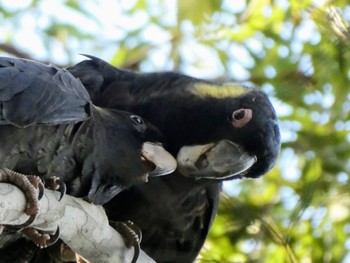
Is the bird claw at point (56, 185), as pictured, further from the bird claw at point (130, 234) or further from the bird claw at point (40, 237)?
the bird claw at point (130, 234)

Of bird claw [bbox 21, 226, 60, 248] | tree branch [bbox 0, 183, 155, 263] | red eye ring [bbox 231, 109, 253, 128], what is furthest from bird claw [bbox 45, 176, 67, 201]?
red eye ring [bbox 231, 109, 253, 128]

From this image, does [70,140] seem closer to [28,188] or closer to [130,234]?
[130,234]

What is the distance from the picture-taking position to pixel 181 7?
3662 millimetres

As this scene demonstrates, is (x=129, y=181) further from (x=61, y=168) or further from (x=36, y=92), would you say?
(x=36, y=92)

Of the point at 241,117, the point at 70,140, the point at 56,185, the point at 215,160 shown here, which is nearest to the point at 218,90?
the point at 241,117

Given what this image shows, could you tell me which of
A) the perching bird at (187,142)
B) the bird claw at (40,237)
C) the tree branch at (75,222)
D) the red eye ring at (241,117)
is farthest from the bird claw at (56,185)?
the red eye ring at (241,117)

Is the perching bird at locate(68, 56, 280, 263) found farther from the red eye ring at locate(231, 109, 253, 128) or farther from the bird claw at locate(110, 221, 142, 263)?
the bird claw at locate(110, 221, 142, 263)

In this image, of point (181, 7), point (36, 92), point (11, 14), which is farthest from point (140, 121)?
point (11, 14)

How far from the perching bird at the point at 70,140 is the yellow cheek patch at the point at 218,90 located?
0.95 feet

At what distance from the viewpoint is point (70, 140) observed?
2840 mm

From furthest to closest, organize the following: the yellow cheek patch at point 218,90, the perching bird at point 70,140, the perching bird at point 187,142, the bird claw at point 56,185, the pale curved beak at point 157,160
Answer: the yellow cheek patch at point 218,90
the perching bird at point 187,142
the pale curved beak at point 157,160
the perching bird at point 70,140
the bird claw at point 56,185

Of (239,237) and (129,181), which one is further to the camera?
(239,237)

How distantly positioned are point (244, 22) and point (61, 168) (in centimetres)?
216

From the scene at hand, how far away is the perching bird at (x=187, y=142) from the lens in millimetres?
2930
